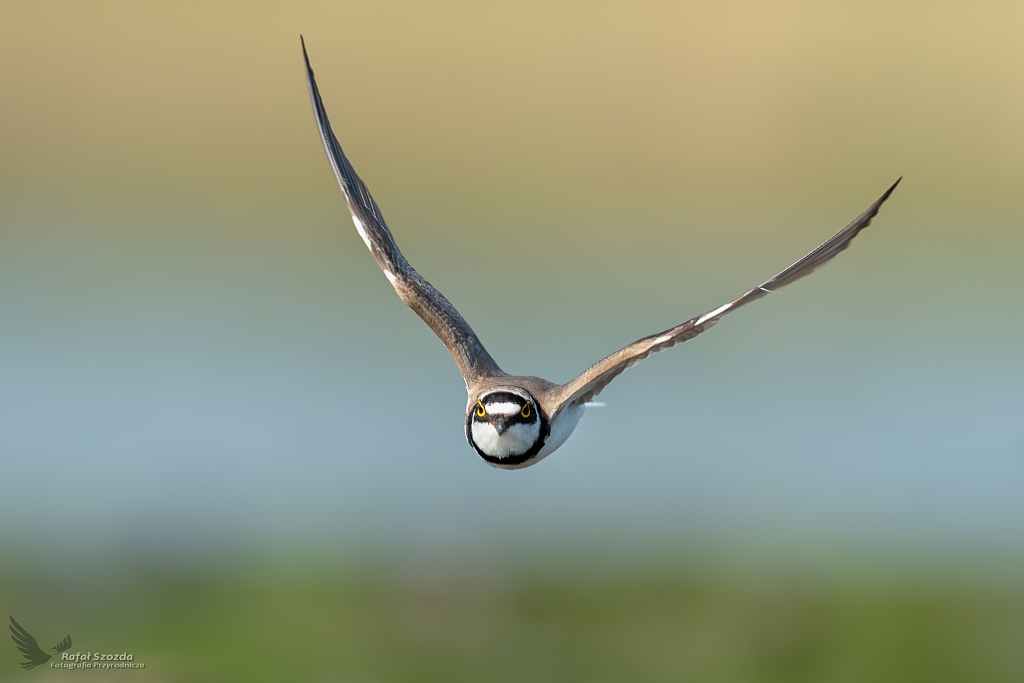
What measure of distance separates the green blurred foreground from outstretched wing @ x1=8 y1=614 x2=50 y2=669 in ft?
0.39

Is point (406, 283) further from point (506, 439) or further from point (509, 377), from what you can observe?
point (506, 439)

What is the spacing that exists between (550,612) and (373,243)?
6.83 m

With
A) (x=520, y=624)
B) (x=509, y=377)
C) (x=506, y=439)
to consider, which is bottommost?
(x=520, y=624)

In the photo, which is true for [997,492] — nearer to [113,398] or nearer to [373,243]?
[373,243]

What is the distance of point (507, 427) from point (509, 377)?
3.68ft

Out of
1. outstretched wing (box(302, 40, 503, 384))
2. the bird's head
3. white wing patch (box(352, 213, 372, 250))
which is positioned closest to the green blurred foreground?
outstretched wing (box(302, 40, 503, 384))

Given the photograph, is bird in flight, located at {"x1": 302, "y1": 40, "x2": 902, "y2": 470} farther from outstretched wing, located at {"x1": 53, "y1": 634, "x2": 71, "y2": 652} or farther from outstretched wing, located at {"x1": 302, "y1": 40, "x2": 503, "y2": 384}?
outstretched wing, located at {"x1": 53, "y1": 634, "x2": 71, "y2": 652}

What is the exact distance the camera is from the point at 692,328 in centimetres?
775

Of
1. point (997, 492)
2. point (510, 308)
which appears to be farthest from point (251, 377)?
point (997, 492)

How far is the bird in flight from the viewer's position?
7508 millimetres

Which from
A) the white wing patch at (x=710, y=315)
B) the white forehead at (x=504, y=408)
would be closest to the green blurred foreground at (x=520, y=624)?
the white forehead at (x=504, y=408)

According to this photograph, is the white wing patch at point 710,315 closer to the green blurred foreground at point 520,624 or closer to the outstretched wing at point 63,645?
the green blurred foreground at point 520,624

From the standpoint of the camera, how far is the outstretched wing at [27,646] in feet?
44.7

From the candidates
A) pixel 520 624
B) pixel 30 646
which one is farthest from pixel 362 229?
pixel 30 646
